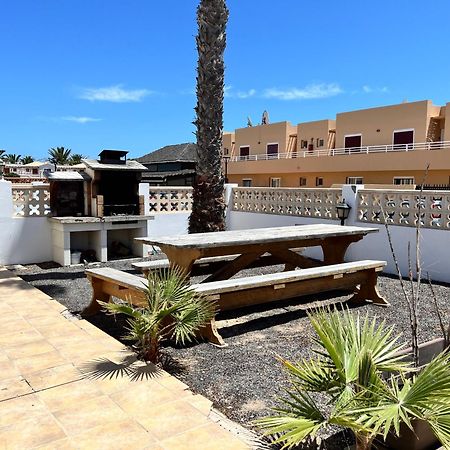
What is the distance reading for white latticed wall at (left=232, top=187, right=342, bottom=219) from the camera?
10.6 m

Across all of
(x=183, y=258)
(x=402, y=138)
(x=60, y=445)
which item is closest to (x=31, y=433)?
(x=60, y=445)

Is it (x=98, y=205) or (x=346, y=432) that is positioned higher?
(x=98, y=205)

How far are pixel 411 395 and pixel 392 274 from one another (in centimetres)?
737

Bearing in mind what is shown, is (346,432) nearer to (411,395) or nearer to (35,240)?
(411,395)

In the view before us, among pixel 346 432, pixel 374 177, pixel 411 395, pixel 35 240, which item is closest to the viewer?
pixel 411 395

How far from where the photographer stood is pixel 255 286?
531 centimetres

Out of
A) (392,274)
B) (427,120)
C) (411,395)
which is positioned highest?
(427,120)

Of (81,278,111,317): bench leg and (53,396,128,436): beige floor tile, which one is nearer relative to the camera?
(53,396,128,436): beige floor tile

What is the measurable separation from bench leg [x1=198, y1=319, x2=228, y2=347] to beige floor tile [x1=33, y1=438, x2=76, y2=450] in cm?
222

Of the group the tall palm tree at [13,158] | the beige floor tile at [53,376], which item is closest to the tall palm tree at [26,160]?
the tall palm tree at [13,158]

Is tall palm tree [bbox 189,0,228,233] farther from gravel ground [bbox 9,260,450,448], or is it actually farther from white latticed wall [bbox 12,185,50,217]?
white latticed wall [bbox 12,185,50,217]

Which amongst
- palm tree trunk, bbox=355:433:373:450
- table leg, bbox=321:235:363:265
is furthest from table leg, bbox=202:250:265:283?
palm tree trunk, bbox=355:433:373:450

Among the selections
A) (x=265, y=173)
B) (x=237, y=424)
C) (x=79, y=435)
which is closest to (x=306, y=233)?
(x=237, y=424)

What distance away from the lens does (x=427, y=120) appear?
2541 centimetres
